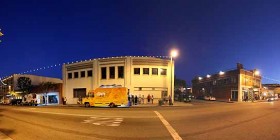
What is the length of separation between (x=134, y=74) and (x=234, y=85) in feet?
118

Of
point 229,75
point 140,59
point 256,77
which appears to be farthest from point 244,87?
point 140,59

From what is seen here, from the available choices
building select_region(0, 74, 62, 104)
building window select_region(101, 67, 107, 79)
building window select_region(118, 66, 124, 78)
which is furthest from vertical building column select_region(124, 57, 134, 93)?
building select_region(0, 74, 62, 104)

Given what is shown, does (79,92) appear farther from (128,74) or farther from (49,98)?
(49,98)

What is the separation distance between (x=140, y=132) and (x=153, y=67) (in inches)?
1275

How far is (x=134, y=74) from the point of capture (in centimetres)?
4247

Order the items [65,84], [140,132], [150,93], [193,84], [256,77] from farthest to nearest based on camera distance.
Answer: [193,84], [256,77], [65,84], [150,93], [140,132]

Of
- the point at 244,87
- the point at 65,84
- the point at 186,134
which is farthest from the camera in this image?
the point at 244,87

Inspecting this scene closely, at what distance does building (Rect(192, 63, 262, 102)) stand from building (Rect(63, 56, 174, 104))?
29.8 metres

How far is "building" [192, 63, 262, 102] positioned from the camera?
66.1 m

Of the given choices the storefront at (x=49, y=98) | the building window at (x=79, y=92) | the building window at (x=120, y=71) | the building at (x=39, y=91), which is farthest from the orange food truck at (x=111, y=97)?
the storefront at (x=49, y=98)

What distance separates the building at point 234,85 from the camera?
66.1 meters

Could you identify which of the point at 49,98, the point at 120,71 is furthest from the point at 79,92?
the point at 49,98

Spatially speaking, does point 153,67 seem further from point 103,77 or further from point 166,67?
point 103,77

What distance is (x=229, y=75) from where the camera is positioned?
70.4 m
